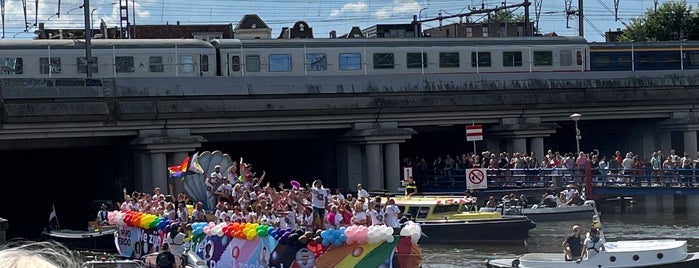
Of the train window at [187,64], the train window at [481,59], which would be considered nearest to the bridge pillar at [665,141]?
the train window at [481,59]

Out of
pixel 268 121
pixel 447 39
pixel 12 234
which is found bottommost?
pixel 12 234

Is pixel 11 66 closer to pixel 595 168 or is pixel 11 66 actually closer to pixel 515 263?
pixel 595 168

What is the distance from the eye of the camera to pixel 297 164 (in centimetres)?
4944

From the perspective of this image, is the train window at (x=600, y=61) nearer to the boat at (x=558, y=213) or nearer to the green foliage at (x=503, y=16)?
the boat at (x=558, y=213)

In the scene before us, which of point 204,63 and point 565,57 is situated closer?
point 204,63

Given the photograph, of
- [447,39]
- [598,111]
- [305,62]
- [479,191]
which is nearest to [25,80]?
[305,62]

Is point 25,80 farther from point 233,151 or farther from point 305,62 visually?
point 233,151

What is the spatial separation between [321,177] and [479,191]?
31.9 ft

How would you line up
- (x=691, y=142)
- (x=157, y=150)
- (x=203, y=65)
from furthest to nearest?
1. (x=691, y=142)
2. (x=203, y=65)
3. (x=157, y=150)

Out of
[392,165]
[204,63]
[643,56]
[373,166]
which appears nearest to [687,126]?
[643,56]

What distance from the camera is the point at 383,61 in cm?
4619

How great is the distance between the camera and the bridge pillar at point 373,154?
4303 cm

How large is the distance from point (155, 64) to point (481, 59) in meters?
14.1

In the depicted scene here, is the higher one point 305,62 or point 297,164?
point 305,62
